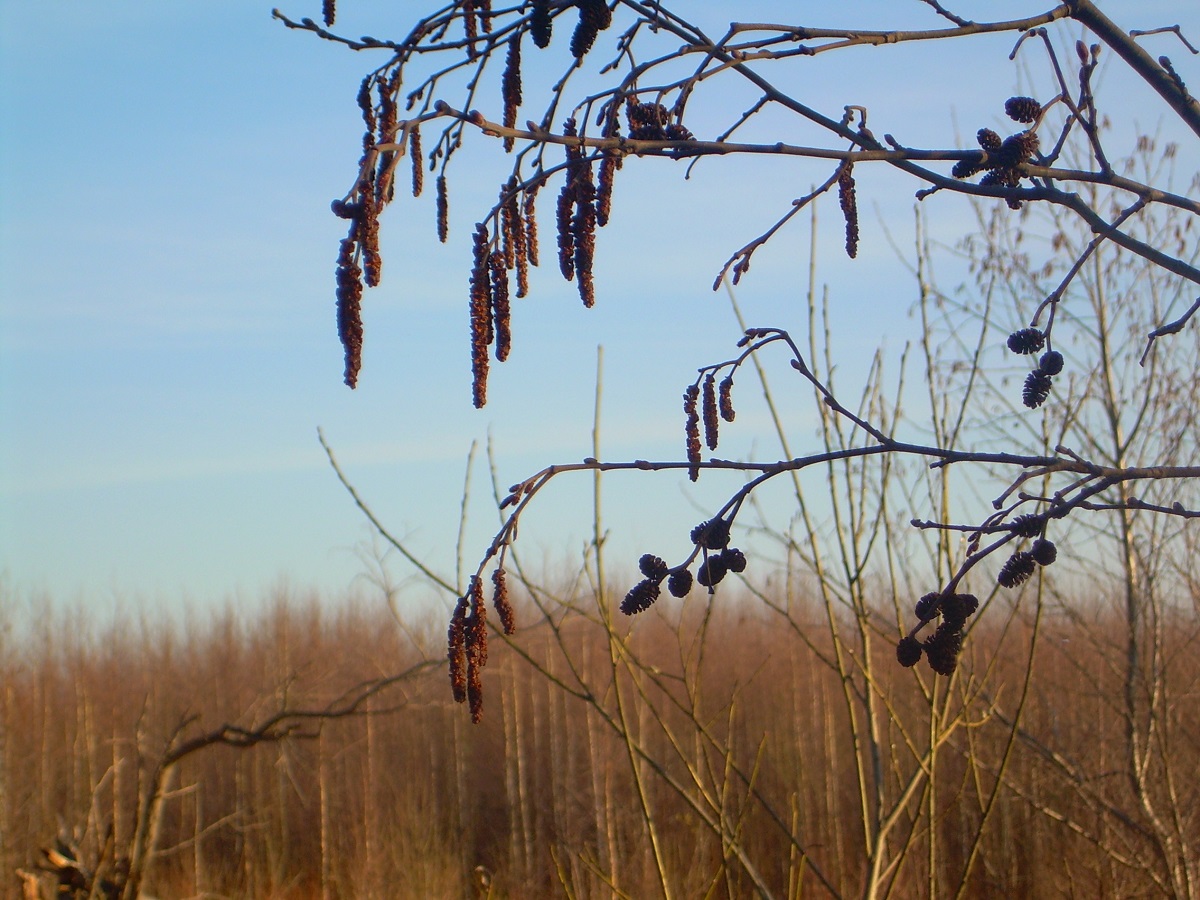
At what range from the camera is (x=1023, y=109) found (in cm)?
171

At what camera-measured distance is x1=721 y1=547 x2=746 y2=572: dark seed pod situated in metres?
1.53

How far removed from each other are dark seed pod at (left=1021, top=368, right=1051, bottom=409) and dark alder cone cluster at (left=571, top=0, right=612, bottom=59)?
2.42ft

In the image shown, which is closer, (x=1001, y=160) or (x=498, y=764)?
(x=1001, y=160)

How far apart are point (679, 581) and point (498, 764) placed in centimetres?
1979

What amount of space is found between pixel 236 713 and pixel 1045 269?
17.8m

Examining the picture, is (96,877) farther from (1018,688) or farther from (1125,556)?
(1018,688)

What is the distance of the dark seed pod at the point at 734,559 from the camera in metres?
1.53

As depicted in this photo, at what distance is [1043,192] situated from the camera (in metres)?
1.56

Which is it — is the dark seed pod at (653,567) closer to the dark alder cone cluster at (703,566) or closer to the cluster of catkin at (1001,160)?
the dark alder cone cluster at (703,566)

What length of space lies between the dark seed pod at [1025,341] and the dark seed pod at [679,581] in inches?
23.1

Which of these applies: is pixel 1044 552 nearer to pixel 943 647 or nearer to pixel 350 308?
pixel 943 647

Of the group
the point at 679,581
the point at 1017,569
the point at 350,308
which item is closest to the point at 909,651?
the point at 1017,569

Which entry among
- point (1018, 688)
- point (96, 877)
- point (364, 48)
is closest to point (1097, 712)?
point (1018, 688)

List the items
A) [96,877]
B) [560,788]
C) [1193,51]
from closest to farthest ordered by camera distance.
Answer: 1. [1193,51]
2. [96,877]
3. [560,788]
